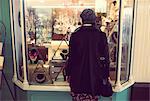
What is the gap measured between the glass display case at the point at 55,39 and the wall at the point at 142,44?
23cm

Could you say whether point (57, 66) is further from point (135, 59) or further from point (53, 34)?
point (135, 59)

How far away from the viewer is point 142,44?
116 inches

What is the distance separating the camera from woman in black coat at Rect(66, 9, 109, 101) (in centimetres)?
221

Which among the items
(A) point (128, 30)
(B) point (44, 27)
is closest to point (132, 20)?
(A) point (128, 30)

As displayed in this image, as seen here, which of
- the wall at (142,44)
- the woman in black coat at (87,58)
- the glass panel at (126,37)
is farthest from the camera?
the wall at (142,44)

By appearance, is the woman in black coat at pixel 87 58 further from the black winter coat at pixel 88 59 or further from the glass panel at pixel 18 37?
the glass panel at pixel 18 37

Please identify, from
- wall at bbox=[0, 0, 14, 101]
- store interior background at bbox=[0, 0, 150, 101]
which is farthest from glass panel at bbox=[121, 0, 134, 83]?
wall at bbox=[0, 0, 14, 101]

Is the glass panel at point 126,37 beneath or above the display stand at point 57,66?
above

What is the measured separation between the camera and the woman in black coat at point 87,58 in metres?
2.21

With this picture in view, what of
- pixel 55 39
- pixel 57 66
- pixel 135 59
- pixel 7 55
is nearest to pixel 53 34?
pixel 55 39

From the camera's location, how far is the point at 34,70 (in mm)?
2752

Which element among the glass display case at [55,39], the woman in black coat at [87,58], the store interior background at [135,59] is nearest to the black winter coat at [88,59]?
the woman in black coat at [87,58]

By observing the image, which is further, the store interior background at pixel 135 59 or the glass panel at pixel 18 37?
the store interior background at pixel 135 59

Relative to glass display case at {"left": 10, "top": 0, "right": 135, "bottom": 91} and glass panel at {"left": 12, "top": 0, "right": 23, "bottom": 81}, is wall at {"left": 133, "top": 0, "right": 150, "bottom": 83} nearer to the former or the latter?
glass display case at {"left": 10, "top": 0, "right": 135, "bottom": 91}
